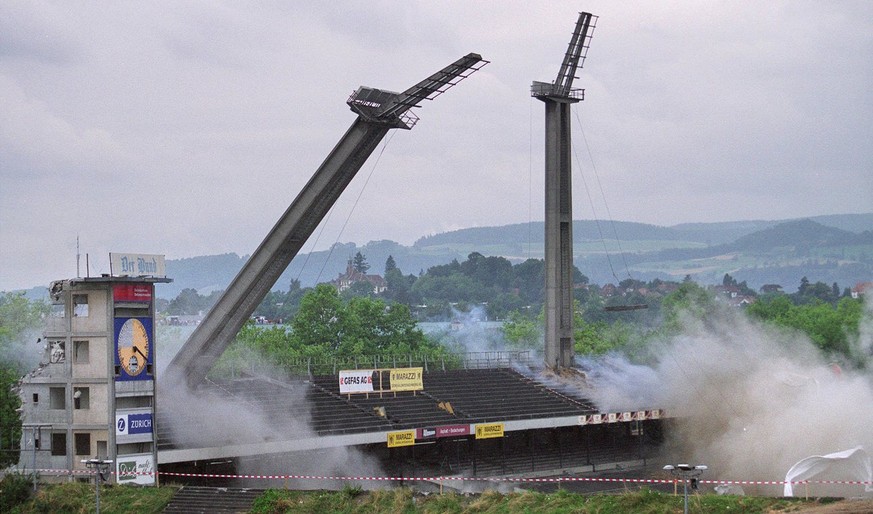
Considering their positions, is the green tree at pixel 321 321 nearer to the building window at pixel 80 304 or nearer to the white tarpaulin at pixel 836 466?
the building window at pixel 80 304

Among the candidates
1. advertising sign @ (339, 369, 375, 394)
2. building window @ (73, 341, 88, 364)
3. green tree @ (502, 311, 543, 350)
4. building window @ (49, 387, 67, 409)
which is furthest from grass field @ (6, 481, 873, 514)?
green tree @ (502, 311, 543, 350)

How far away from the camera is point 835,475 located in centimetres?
4578

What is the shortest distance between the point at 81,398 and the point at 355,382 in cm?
1904

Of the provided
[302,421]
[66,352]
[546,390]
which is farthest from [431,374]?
[66,352]

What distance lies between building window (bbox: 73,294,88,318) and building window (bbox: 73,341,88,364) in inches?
55.2

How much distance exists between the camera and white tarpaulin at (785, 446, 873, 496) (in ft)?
149

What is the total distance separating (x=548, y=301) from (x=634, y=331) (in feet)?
219

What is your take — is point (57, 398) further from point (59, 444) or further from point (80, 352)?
point (80, 352)

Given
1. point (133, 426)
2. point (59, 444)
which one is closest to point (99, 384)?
point (133, 426)

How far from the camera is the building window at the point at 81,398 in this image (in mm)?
50344

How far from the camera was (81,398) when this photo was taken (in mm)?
50562

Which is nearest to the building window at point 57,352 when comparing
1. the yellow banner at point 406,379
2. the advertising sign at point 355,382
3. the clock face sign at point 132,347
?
the clock face sign at point 132,347

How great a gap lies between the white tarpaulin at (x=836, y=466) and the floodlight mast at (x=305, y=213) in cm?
2634

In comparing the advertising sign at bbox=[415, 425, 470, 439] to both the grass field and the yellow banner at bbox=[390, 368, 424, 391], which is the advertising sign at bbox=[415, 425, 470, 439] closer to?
the yellow banner at bbox=[390, 368, 424, 391]
